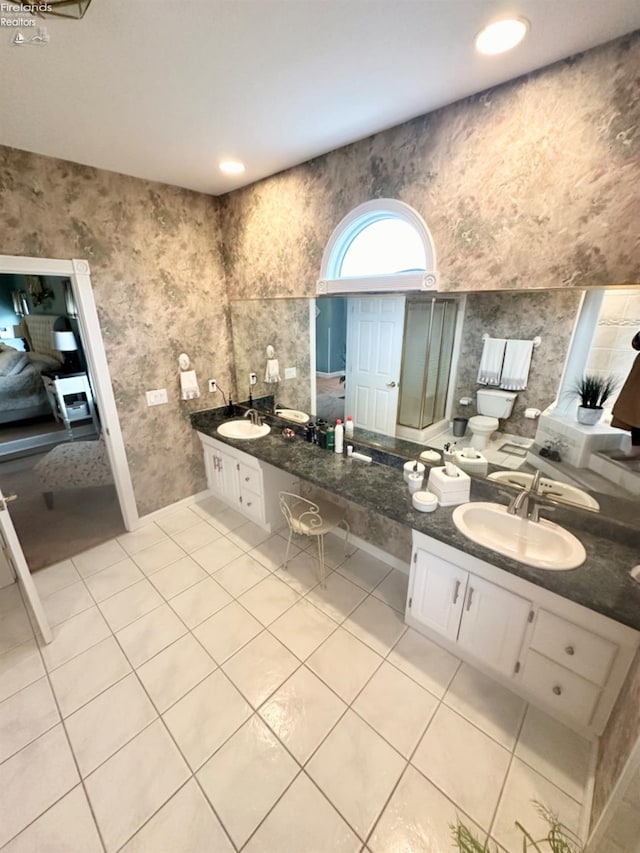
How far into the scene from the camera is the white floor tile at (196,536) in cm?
272

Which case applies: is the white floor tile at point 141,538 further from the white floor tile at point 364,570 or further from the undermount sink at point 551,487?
the undermount sink at point 551,487

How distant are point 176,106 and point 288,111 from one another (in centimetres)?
52

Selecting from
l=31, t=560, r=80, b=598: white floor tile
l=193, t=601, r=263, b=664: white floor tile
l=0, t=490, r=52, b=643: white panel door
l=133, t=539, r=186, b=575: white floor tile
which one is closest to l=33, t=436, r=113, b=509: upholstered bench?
l=31, t=560, r=80, b=598: white floor tile

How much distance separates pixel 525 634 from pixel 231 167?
126 inches

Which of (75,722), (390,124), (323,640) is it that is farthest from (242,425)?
(390,124)

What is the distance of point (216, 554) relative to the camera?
2.62m

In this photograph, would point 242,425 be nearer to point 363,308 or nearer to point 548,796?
point 363,308

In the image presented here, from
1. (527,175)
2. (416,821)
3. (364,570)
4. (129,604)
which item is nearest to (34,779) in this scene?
(129,604)

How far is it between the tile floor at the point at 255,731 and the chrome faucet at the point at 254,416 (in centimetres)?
136

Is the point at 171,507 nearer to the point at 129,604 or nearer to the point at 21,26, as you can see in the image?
the point at 129,604

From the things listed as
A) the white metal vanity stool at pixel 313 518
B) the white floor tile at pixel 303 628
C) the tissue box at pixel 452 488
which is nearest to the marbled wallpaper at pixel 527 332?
the tissue box at pixel 452 488

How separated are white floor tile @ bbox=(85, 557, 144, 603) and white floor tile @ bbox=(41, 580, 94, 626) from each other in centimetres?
5

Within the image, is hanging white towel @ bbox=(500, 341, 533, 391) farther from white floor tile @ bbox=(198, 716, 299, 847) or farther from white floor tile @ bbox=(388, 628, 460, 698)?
white floor tile @ bbox=(198, 716, 299, 847)

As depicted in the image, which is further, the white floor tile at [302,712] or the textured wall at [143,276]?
the textured wall at [143,276]
